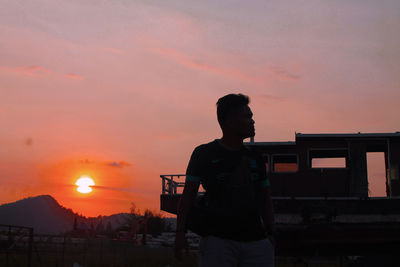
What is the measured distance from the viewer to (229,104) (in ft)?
11.6

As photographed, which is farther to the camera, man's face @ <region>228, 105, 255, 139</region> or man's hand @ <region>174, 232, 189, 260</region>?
man's face @ <region>228, 105, 255, 139</region>

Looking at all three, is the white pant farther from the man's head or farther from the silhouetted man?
the man's head

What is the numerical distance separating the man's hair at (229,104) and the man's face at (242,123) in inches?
1.5

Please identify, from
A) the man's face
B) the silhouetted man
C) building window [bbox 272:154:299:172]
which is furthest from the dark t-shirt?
building window [bbox 272:154:299:172]

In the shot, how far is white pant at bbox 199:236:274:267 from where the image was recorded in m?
3.16

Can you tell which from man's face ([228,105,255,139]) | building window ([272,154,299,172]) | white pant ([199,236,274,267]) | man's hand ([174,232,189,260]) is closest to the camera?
white pant ([199,236,274,267])

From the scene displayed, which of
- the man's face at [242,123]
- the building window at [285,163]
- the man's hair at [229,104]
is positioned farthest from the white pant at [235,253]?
the building window at [285,163]

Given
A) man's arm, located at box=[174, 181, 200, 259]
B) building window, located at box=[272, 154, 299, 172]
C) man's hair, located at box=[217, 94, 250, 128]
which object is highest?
building window, located at box=[272, 154, 299, 172]

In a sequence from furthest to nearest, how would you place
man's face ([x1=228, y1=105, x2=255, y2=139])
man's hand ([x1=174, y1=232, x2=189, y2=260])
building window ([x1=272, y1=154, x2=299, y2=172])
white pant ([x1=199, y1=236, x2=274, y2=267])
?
building window ([x1=272, y1=154, x2=299, y2=172]), man's face ([x1=228, y1=105, x2=255, y2=139]), man's hand ([x1=174, y1=232, x2=189, y2=260]), white pant ([x1=199, y1=236, x2=274, y2=267])

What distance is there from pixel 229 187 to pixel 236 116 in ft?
1.83

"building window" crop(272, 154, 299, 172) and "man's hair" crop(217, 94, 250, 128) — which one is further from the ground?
"building window" crop(272, 154, 299, 172)

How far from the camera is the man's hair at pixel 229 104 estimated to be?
3533 mm

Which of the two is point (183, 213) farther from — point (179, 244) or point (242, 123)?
point (242, 123)

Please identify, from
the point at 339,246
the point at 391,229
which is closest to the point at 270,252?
the point at 339,246
